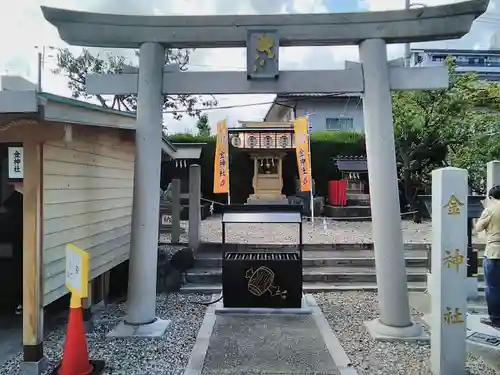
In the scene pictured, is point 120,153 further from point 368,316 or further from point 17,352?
point 368,316

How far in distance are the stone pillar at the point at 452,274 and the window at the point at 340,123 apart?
799 inches

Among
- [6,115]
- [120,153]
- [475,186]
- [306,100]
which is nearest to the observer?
[6,115]

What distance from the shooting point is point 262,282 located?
20.0 ft

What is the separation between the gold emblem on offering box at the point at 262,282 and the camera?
6.05 m

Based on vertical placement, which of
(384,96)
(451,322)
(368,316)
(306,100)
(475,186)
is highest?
(306,100)

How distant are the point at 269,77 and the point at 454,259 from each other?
3.07 metres

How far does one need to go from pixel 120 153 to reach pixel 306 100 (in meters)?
17.4

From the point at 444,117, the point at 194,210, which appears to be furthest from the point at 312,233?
the point at 444,117

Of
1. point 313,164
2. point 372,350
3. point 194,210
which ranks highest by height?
point 313,164

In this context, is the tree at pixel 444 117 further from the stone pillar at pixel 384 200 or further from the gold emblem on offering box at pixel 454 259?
the gold emblem on offering box at pixel 454 259

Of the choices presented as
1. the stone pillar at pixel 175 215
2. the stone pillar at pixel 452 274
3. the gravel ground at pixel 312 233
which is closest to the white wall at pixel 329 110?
the gravel ground at pixel 312 233

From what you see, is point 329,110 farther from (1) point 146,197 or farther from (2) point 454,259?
(2) point 454,259

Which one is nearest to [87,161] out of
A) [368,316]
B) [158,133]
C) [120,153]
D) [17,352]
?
[158,133]

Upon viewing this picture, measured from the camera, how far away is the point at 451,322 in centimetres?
401
